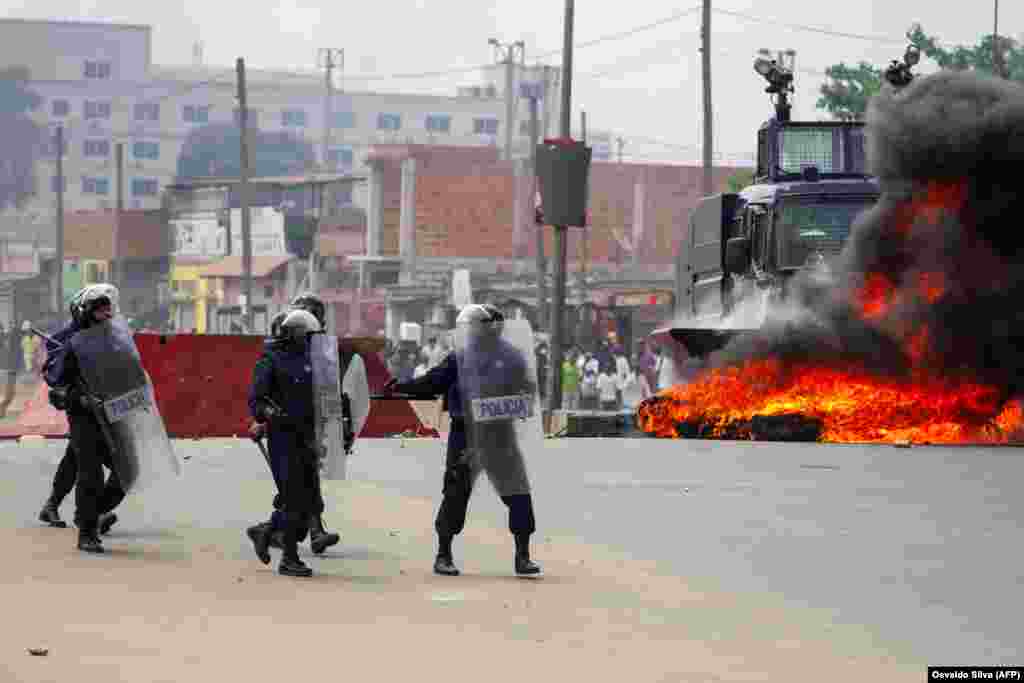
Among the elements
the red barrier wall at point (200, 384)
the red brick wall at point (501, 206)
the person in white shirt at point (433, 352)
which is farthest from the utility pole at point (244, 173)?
the red barrier wall at point (200, 384)

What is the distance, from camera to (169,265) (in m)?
106

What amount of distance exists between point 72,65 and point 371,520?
156m

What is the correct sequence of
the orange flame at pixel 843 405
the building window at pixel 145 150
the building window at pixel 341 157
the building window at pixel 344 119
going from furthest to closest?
the building window at pixel 344 119 < the building window at pixel 341 157 < the building window at pixel 145 150 < the orange flame at pixel 843 405

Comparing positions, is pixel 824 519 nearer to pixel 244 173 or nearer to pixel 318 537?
pixel 318 537

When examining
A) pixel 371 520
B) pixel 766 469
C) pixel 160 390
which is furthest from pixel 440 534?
pixel 160 390

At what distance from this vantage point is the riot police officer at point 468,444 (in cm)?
1414

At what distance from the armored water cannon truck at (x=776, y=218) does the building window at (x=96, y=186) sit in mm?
130827

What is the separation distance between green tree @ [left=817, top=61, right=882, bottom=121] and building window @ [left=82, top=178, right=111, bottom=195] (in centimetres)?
9800

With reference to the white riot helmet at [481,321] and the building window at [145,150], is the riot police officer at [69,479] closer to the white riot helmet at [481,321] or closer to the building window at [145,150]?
the white riot helmet at [481,321]

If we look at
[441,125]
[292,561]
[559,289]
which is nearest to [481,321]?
[292,561]

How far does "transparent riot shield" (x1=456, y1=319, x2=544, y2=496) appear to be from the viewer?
14.1 m

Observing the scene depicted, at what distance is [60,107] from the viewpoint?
16400cm

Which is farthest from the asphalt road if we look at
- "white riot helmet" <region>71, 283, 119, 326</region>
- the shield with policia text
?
the shield with policia text

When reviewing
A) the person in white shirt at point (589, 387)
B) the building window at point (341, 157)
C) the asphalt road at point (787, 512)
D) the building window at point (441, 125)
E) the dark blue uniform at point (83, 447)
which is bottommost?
the person in white shirt at point (589, 387)
